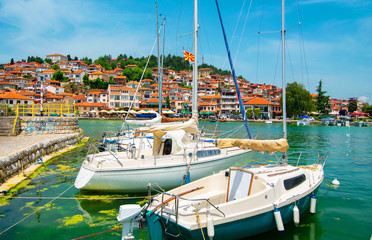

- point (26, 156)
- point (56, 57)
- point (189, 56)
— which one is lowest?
point (26, 156)

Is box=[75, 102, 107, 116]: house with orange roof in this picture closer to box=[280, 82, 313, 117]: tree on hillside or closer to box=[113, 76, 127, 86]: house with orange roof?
box=[113, 76, 127, 86]: house with orange roof

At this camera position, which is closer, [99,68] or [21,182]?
[21,182]

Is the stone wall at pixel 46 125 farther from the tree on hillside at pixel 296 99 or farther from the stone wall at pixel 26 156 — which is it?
the tree on hillside at pixel 296 99

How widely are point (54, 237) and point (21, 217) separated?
77.0 inches

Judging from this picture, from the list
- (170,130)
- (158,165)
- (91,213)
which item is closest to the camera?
(91,213)

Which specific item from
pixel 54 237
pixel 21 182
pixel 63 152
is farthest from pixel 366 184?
pixel 63 152

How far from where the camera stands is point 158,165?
10000mm

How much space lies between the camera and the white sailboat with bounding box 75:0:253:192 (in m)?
9.67

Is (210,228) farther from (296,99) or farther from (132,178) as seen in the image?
(296,99)

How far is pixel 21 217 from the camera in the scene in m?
7.92

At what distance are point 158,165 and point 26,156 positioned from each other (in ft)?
25.4

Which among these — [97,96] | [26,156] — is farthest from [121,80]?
[26,156]

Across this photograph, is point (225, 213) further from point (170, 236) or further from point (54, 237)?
point (54, 237)

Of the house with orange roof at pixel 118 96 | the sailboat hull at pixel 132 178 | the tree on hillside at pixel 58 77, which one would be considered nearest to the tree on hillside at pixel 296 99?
the house with orange roof at pixel 118 96
